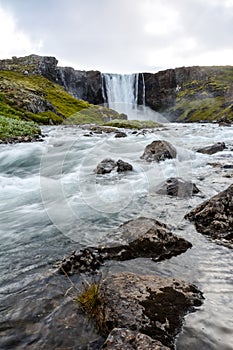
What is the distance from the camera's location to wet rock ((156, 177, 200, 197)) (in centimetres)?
932

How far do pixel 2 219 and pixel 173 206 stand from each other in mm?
4792

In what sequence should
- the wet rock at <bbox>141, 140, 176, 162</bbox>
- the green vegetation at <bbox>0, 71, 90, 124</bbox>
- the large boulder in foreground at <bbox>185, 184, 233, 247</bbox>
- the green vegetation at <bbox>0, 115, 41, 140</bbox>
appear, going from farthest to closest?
1. the green vegetation at <bbox>0, 71, 90, 124</bbox>
2. the green vegetation at <bbox>0, 115, 41, 140</bbox>
3. the wet rock at <bbox>141, 140, 176, 162</bbox>
4. the large boulder in foreground at <bbox>185, 184, 233, 247</bbox>

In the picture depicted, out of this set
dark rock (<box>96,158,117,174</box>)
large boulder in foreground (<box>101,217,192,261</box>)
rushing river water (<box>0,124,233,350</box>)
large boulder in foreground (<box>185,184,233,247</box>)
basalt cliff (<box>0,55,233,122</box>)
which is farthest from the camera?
basalt cliff (<box>0,55,233,122</box>)

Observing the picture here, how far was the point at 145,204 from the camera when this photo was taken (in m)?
8.84

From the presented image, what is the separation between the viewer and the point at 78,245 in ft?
19.9

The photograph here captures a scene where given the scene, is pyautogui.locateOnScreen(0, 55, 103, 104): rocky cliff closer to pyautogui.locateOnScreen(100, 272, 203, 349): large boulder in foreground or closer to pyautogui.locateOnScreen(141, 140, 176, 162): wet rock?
pyautogui.locateOnScreen(141, 140, 176, 162): wet rock

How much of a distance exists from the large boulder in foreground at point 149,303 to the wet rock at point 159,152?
11.7 metres

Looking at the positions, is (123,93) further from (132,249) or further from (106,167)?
(132,249)

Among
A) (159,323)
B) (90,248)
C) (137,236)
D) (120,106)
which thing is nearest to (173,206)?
(137,236)

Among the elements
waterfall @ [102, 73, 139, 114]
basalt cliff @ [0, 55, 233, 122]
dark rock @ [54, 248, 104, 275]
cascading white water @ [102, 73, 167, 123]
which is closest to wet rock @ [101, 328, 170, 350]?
dark rock @ [54, 248, 104, 275]

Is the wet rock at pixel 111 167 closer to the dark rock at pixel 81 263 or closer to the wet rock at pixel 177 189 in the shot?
the wet rock at pixel 177 189

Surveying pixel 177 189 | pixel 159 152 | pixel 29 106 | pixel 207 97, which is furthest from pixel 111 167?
pixel 207 97

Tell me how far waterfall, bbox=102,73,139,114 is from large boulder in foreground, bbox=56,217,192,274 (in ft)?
309

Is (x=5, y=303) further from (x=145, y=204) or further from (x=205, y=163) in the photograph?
(x=205, y=163)
